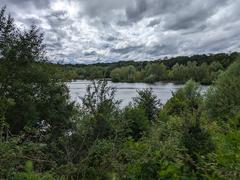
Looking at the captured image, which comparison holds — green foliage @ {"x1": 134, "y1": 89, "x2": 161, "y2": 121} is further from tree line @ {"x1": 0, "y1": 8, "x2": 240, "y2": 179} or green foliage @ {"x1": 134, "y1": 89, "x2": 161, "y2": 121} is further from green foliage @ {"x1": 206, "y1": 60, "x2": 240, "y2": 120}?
green foliage @ {"x1": 206, "y1": 60, "x2": 240, "y2": 120}

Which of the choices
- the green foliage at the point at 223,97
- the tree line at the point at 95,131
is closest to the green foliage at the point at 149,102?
the tree line at the point at 95,131

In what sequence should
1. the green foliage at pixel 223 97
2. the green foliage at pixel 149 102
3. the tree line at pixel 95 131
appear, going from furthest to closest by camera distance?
the green foliage at pixel 223 97 → the green foliage at pixel 149 102 → the tree line at pixel 95 131

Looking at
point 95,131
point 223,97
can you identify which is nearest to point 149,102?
point 95,131

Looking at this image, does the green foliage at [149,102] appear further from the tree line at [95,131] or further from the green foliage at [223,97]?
the green foliage at [223,97]

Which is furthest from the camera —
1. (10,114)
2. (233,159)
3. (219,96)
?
(219,96)

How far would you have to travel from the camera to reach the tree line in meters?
5.07

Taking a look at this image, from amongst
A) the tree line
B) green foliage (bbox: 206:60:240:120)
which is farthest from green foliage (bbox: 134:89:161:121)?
green foliage (bbox: 206:60:240:120)

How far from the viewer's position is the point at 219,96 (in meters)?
26.5

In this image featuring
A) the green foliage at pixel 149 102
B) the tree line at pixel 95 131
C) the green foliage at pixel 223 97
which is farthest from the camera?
the green foliage at pixel 223 97

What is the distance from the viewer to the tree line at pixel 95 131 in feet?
16.6

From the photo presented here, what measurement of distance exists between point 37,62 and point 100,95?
19.6 feet

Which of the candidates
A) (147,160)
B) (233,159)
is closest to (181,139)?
(147,160)

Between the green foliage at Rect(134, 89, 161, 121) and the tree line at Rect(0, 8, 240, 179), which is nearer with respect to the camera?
the tree line at Rect(0, 8, 240, 179)

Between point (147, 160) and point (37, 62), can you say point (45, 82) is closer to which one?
point (37, 62)
